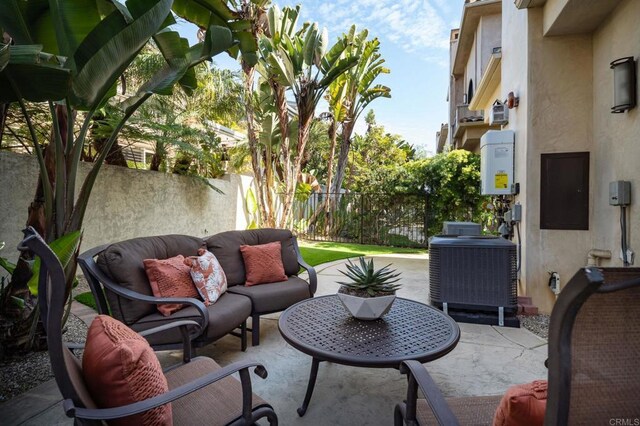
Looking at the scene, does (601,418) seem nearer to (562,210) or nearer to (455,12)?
(562,210)

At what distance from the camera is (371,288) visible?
2.48 metres

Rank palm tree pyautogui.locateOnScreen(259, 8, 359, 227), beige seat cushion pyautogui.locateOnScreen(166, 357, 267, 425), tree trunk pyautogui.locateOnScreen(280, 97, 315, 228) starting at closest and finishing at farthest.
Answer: beige seat cushion pyautogui.locateOnScreen(166, 357, 267, 425)
palm tree pyautogui.locateOnScreen(259, 8, 359, 227)
tree trunk pyautogui.locateOnScreen(280, 97, 315, 228)

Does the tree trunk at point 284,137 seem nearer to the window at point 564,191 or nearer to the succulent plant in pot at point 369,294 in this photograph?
the window at point 564,191

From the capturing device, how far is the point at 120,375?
4.09 feet

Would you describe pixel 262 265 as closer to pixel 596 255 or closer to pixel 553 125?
pixel 596 255

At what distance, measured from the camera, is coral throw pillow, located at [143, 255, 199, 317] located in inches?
114

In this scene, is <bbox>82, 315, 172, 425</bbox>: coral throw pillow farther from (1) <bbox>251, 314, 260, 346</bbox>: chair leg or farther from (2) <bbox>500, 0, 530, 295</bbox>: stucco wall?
(2) <bbox>500, 0, 530, 295</bbox>: stucco wall

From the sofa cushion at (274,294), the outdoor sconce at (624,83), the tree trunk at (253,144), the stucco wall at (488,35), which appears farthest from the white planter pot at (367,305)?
the stucco wall at (488,35)

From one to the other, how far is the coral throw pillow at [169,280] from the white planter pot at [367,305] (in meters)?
1.54

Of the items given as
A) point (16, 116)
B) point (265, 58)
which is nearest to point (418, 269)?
point (265, 58)

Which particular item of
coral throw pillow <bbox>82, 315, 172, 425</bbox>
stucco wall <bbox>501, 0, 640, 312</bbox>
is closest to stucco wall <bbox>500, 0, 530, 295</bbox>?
stucco wall <bbox>501, 0, 640, 312</bbox>

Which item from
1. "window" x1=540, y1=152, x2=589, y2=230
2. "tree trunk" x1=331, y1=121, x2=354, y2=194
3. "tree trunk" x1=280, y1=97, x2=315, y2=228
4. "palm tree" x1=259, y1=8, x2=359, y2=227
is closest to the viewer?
"window" x1=540, y1=152, x2=589, y2=230

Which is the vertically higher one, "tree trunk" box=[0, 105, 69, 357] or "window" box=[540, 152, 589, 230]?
"window" box=[540, 152, 589, 230]

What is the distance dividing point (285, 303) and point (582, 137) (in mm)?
4201
